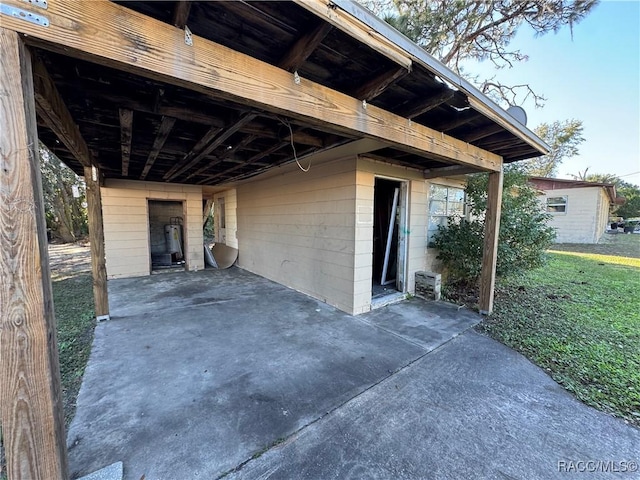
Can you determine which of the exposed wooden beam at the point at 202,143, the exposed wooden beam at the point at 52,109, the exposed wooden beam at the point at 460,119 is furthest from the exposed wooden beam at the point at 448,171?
the exposed wooden beam at the point at 52,109

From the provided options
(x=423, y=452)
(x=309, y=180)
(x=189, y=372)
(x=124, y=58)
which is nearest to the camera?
(x=124, y=58)

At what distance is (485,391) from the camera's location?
2117mm

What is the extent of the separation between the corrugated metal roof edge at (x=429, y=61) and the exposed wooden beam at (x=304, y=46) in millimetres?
118

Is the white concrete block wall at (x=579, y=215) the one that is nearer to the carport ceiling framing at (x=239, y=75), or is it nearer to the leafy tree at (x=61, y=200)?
the carport ceiling framing at (x=239, y=75)

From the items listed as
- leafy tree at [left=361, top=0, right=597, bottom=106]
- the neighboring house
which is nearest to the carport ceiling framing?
leafy tree at [left=361, top=0, right=597, bottom=106]

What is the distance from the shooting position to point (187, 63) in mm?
1247

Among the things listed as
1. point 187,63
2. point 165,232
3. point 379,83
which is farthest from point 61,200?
point 379,83

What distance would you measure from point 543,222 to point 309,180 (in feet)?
13.9

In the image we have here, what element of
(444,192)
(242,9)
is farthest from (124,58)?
(444,192)

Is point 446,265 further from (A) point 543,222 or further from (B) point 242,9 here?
(B) point 242,9

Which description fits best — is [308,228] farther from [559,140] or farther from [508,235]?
[559,140]

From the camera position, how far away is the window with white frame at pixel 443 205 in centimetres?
489

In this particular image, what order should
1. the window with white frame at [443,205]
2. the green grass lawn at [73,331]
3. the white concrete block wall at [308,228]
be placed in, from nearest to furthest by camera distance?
the green grass lawn at [73,331] → the white concrete block wall at [308,228] → the window with white frame at [443,205]

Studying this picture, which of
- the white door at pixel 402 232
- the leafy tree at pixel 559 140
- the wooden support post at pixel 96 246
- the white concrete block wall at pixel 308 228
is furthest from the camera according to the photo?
the leafy tree at pixel 559 140
